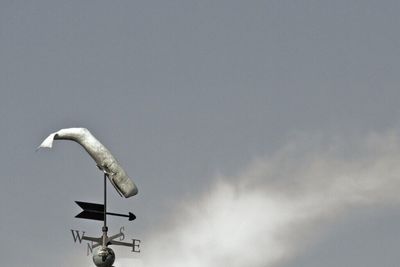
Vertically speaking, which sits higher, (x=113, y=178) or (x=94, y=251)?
(x=113, y=178)

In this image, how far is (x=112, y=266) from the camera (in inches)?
1465

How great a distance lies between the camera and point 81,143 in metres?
38.2

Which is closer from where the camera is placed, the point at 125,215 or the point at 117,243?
the point at 117,243

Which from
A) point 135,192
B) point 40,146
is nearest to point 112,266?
point 135,192

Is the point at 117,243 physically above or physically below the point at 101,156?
below

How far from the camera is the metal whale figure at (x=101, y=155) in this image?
37.5 metres

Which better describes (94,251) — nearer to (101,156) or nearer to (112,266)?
(112,266)

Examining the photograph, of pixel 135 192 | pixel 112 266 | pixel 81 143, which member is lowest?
pixel 112 266

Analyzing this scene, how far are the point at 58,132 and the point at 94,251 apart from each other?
18.2 ft

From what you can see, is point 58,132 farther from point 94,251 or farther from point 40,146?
point 94,251

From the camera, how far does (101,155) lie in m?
37.8

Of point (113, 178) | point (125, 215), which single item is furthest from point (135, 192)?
point (125, 215)

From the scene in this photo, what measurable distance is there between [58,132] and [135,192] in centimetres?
444

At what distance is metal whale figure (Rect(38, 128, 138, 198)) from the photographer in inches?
1476
